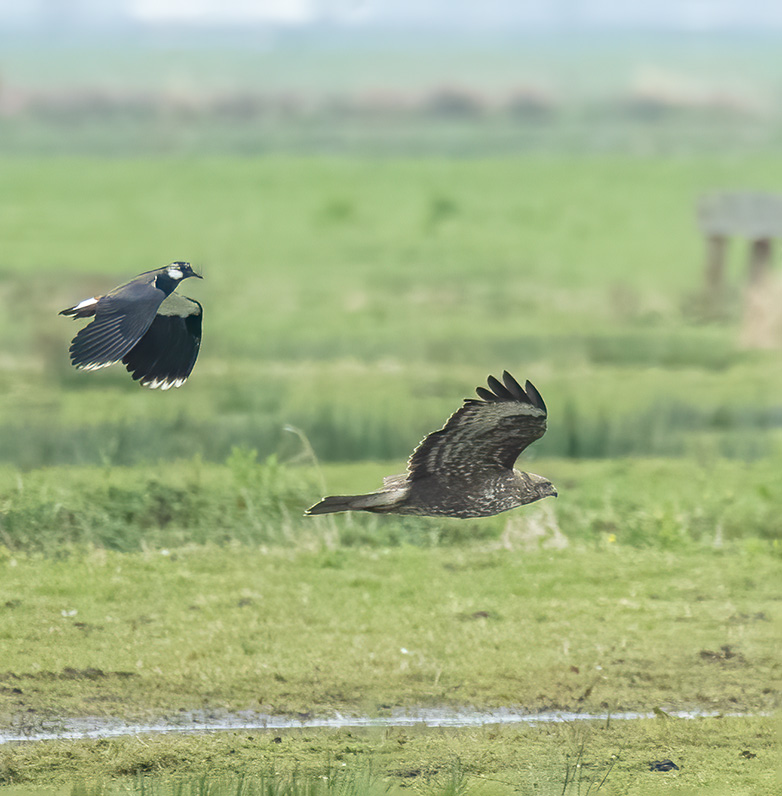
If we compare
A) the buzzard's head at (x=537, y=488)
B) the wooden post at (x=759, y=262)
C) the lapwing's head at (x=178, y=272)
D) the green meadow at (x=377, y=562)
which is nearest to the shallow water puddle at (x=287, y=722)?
the green meadow at (x=377, y=562)

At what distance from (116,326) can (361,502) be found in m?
1.13

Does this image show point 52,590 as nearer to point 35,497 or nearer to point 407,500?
point 35,497

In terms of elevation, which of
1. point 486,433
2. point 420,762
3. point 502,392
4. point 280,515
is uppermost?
point 502,392

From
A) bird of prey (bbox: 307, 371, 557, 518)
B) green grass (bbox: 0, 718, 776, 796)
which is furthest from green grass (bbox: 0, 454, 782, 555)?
bird of prey (bbox: 307, 371, 557, 518)

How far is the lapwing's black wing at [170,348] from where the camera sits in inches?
240

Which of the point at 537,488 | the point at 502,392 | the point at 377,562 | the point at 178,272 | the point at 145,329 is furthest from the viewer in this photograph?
the point at 377,562

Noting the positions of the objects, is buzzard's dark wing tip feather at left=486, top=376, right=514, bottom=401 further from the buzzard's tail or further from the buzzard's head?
the buzzard's head

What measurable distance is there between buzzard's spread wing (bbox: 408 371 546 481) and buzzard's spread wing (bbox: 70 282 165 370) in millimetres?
1145

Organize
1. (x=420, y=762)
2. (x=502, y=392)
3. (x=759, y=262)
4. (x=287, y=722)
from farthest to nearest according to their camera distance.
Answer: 1. (x=759, y=262)
2. (x=287, y=722)
3. (x=420, y=762)
4. (x=502, y=392)

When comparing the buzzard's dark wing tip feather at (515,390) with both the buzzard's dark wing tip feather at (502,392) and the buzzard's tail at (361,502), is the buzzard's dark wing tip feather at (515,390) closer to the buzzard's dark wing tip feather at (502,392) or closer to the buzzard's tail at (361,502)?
the buzzard's dark wing tip feather at (502,392)

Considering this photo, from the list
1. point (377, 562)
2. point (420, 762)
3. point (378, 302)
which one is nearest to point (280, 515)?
point (377, 562)

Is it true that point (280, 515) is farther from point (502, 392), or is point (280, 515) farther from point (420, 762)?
point (502, 392)

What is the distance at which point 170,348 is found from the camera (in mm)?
6156

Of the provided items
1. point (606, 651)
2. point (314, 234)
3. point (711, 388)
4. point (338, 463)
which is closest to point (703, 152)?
point (314, 234)
